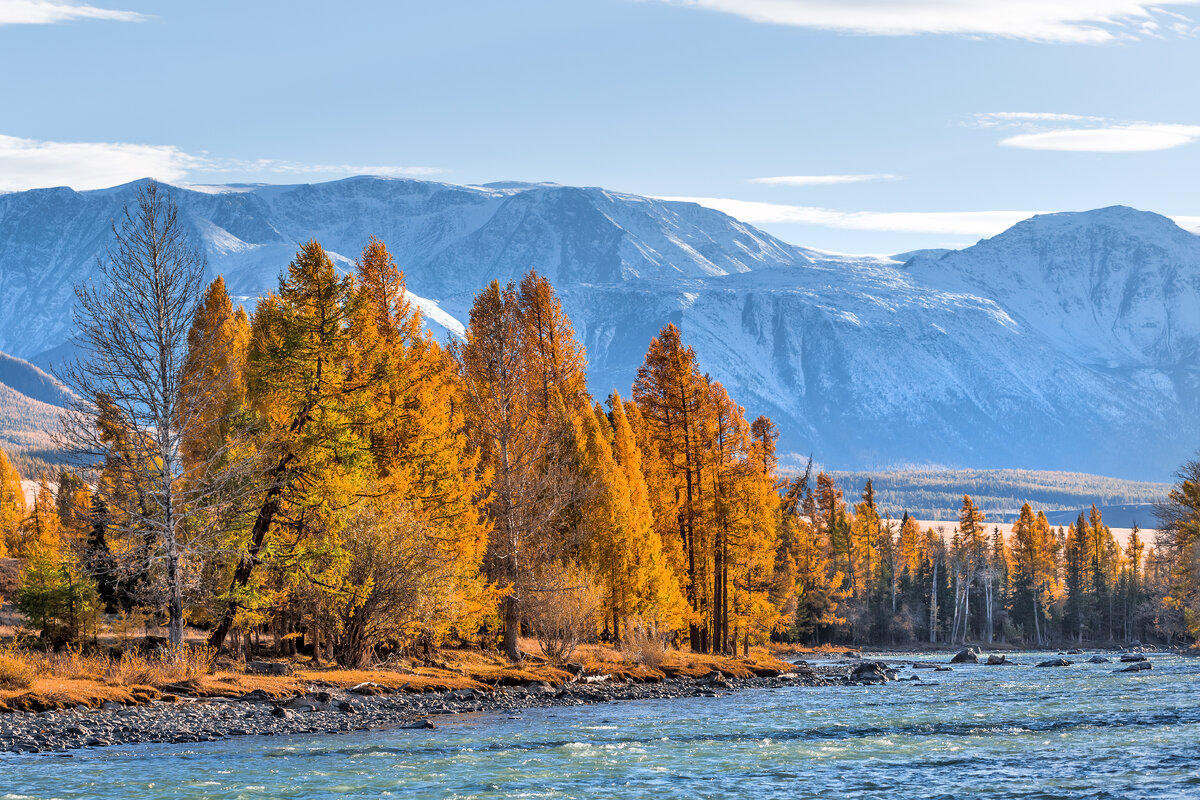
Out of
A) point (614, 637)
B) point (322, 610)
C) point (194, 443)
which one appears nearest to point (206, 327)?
point (194, 443)

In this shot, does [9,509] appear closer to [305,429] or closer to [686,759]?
[305,429]

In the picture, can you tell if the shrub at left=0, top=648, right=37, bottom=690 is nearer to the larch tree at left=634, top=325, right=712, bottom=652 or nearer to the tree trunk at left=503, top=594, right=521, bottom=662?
the tree trunk at left=503, top=594, right=521, bottom=662

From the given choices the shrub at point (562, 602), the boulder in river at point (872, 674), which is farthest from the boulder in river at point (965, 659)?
the shrub at point (562, 602)

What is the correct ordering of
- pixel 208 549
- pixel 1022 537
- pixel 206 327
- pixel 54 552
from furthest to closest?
1. pixel 1022 537
2. pixel 206 327
3. pixel 54 552
4. pixel 208 549

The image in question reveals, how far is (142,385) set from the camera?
31.8 meters

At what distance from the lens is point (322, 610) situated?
36.4 meters

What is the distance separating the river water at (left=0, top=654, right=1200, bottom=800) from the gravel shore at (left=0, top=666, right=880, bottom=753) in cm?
93

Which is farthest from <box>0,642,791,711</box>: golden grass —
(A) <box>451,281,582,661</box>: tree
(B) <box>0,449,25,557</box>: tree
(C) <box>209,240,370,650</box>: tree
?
(B) <box>0,449,25,557</box>: tree

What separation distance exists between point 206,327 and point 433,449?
1775 cm

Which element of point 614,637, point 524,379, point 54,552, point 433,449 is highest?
point 524,379

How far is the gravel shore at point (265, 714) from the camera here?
24656 millimetres

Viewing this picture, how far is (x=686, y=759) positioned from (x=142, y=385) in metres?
18.2

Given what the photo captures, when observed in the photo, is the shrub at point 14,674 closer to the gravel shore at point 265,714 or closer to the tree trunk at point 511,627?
the gravel shore at point 265,714

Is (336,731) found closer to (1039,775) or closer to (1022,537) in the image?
(1039,775)
